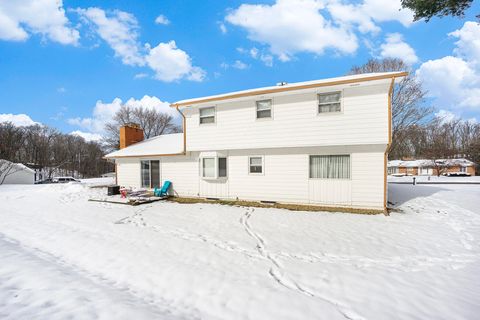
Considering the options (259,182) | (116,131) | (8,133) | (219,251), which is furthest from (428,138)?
(8,133)

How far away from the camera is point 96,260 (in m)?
4.78

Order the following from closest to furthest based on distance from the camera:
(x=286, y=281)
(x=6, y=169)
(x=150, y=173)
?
(x=286, y=281), (x=150, y=173), (x=6, y=169)

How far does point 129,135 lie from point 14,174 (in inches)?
860

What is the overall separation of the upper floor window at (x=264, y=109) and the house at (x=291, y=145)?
5 centimetres

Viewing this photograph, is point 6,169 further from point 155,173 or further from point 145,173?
point 155,173

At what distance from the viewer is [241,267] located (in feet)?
14.8

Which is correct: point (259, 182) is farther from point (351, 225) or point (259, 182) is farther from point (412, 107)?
point (412, 107)

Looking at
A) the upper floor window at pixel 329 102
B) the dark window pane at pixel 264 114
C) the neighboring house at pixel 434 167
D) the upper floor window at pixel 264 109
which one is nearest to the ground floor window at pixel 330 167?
the upper floor window at pixel 329 102

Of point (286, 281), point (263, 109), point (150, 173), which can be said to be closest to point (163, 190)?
point (150, 173)

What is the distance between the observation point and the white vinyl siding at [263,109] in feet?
37.1

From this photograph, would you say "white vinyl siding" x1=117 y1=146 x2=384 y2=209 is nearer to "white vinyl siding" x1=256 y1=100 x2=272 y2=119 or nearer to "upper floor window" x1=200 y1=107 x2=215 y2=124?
"white vinyl siding" x1=256 y1=100 x2=272 y2=119

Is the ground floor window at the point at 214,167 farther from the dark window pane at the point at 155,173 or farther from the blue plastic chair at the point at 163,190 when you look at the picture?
the dark window pane at the point at 155,173

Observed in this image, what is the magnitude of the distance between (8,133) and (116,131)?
26.3 metres

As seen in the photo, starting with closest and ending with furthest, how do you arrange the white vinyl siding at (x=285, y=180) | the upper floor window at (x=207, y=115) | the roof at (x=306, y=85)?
the roof at (x=306, y=85), the white vinyl siding at (x=285, y=180), the upper floor window at (x=207, y=115)
